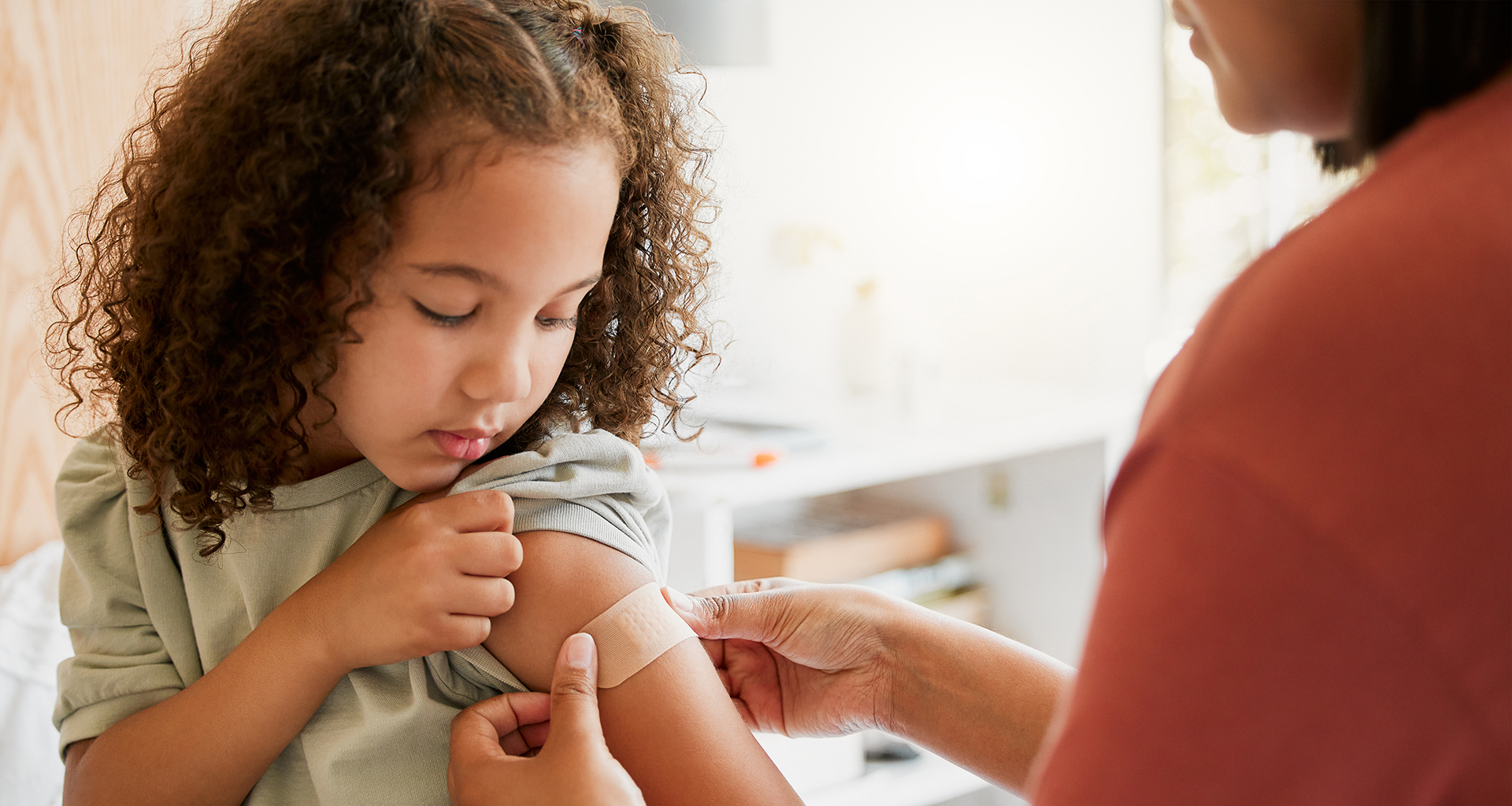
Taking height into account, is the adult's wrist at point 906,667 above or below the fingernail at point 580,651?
below

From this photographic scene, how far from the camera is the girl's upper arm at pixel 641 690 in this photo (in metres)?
0.69

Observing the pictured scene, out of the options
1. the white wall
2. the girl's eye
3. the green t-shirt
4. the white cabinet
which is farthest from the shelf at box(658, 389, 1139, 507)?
the girl's eye

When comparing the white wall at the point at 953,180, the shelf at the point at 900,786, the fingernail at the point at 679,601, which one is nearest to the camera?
the fingernail at the point at 679,601

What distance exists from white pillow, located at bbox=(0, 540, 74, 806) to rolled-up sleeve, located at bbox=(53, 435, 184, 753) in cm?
20

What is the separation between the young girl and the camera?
665 millimetres

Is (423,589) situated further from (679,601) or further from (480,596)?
(679,601)

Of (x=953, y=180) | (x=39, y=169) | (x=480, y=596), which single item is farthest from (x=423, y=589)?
(x=953, y=180)

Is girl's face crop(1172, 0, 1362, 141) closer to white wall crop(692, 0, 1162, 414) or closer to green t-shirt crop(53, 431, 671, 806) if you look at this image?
green t-shirt crop(53, 431, 671, 806)

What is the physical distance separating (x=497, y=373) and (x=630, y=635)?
192 millimetres

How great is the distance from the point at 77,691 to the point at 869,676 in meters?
0.61

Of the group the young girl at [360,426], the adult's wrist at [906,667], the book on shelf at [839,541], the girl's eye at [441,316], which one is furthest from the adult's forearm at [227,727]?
the book on shelf at [839,541]

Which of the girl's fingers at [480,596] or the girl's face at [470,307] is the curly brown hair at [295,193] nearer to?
the girl's face at [470,307]

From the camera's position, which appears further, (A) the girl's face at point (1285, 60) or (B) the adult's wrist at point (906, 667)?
(B) the adult's wrist at point (906, 667)

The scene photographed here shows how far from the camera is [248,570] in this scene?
0.79 metres
